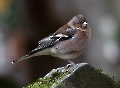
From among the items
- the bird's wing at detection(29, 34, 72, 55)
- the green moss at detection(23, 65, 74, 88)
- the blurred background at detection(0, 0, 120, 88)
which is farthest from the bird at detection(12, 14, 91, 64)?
the blurred background at detection(0, 0, 120, 88)

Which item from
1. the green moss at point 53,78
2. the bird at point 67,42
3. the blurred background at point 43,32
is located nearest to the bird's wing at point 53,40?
the bird at point 67,42

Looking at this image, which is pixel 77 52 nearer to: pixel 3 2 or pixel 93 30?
pixel 3 2

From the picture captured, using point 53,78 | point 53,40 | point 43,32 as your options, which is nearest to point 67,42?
point 53,40

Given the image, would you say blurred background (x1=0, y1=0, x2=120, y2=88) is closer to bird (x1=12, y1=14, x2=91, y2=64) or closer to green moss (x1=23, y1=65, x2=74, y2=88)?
bird (x1=12, y1=14, x2=91, y2=64)

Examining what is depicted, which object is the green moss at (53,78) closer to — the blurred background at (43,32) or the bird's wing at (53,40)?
the bird's wing at (53,40)

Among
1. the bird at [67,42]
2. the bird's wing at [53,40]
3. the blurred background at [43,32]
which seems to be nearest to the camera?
the bird at [67,42]

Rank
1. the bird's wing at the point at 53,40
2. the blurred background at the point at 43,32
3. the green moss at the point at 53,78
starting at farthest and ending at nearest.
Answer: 1. the blurred background at the point at 43,32
2. the bird's wing at the point at 53,40
3. the green moss at the point at 53,78

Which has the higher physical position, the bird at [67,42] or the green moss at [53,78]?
the bird at [67,42]

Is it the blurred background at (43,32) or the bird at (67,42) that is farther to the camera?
the blurred background at (43,32)
